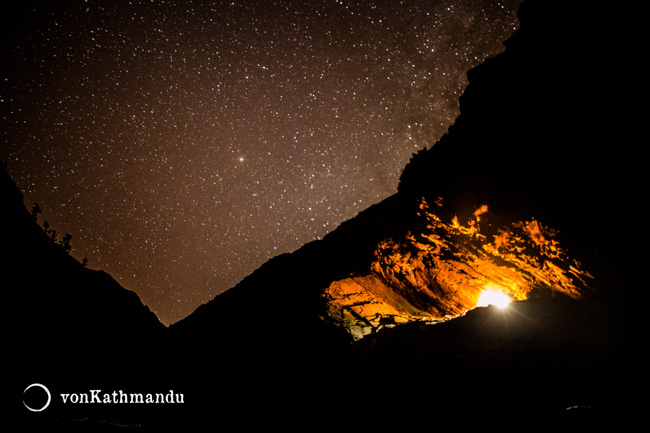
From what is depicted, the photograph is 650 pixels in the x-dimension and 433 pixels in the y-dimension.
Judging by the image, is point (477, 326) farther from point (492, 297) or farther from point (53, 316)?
point (53, 316)

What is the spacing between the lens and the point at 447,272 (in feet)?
46.8

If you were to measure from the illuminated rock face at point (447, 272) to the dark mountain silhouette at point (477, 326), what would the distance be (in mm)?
528

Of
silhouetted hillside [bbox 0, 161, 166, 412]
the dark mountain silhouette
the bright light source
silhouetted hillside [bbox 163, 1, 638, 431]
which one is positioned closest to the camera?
the dark mountain silhouette

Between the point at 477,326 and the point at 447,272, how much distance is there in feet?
14.0

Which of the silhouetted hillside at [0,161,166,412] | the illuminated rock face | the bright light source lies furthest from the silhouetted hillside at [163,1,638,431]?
the silhouetted hillside at [0,161,166,412]

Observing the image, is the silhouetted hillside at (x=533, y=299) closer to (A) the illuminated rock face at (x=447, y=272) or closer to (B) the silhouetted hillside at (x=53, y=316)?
(A) the illuminated rock face at (x=447, y=272)

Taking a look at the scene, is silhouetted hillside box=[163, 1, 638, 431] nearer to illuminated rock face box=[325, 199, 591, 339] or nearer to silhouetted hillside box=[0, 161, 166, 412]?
illuminated rock face box=[325, 199, 591, 339]

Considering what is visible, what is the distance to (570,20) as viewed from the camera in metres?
7.36

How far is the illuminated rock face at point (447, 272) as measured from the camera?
1030 centimetres

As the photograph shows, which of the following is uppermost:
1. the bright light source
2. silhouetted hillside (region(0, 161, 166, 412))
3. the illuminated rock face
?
silhouetted hillside (region(0, 161, 166, 412))

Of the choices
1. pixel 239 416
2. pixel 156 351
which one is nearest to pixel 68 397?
pixel 239 416

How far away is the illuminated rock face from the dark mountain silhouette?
528mm

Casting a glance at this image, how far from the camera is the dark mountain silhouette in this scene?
20.8 feet

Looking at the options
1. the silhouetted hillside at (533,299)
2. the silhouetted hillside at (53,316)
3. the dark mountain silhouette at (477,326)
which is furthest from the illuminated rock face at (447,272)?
the silhouetted hillside at (53,316)
